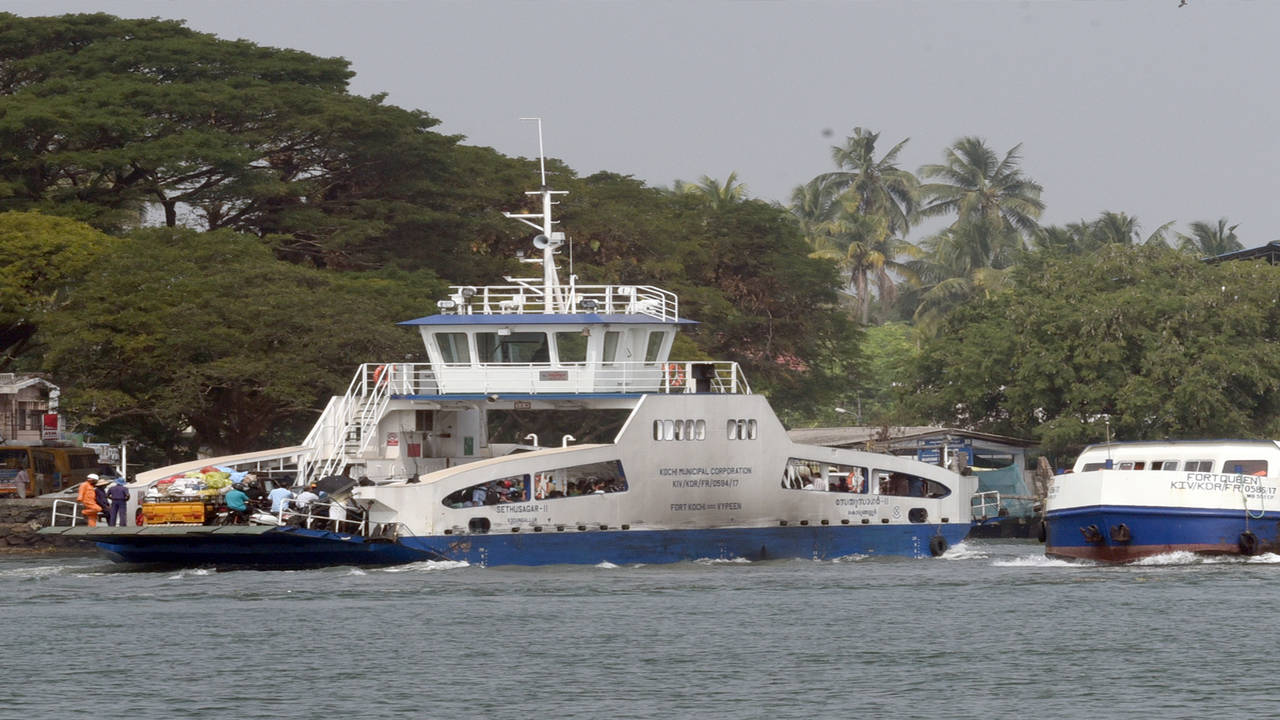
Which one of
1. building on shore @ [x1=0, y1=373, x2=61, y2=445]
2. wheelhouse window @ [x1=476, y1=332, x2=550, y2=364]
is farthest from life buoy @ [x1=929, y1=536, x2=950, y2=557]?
building on shore @ [x1=0, y1=373, x2=61, y2=445]

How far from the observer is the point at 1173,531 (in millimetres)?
43312

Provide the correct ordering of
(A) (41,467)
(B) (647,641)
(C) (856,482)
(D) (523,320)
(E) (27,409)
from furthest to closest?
(E) (27,409) < (A) (41,467) < (C) (856,482) < (D) (523,320) < (B) (647,641)

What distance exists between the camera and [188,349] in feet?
189

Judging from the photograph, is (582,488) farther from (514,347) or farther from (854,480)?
(854,480)

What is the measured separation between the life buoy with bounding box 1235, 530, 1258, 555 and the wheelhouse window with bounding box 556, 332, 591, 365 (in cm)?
1489

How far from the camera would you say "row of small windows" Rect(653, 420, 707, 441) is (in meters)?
45.5

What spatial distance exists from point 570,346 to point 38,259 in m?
21.0

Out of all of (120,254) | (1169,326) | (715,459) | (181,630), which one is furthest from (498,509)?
(1169,326)

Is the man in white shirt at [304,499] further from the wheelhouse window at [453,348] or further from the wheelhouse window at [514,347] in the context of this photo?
the wheelhouse window at [514,347]

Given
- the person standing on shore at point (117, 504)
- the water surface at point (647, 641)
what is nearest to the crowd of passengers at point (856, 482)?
the water surface at point (647, 641)

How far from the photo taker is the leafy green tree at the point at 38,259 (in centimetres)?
6062

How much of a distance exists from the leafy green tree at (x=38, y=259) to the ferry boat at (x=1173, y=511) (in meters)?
31.1

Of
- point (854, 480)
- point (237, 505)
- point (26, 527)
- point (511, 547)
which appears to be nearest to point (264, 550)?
point (237, 505)

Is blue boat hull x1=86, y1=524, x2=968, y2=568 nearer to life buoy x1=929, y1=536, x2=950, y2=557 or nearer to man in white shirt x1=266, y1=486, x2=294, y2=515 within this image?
man in white shirt x1=266, y1=486, x2=294, y2=515
